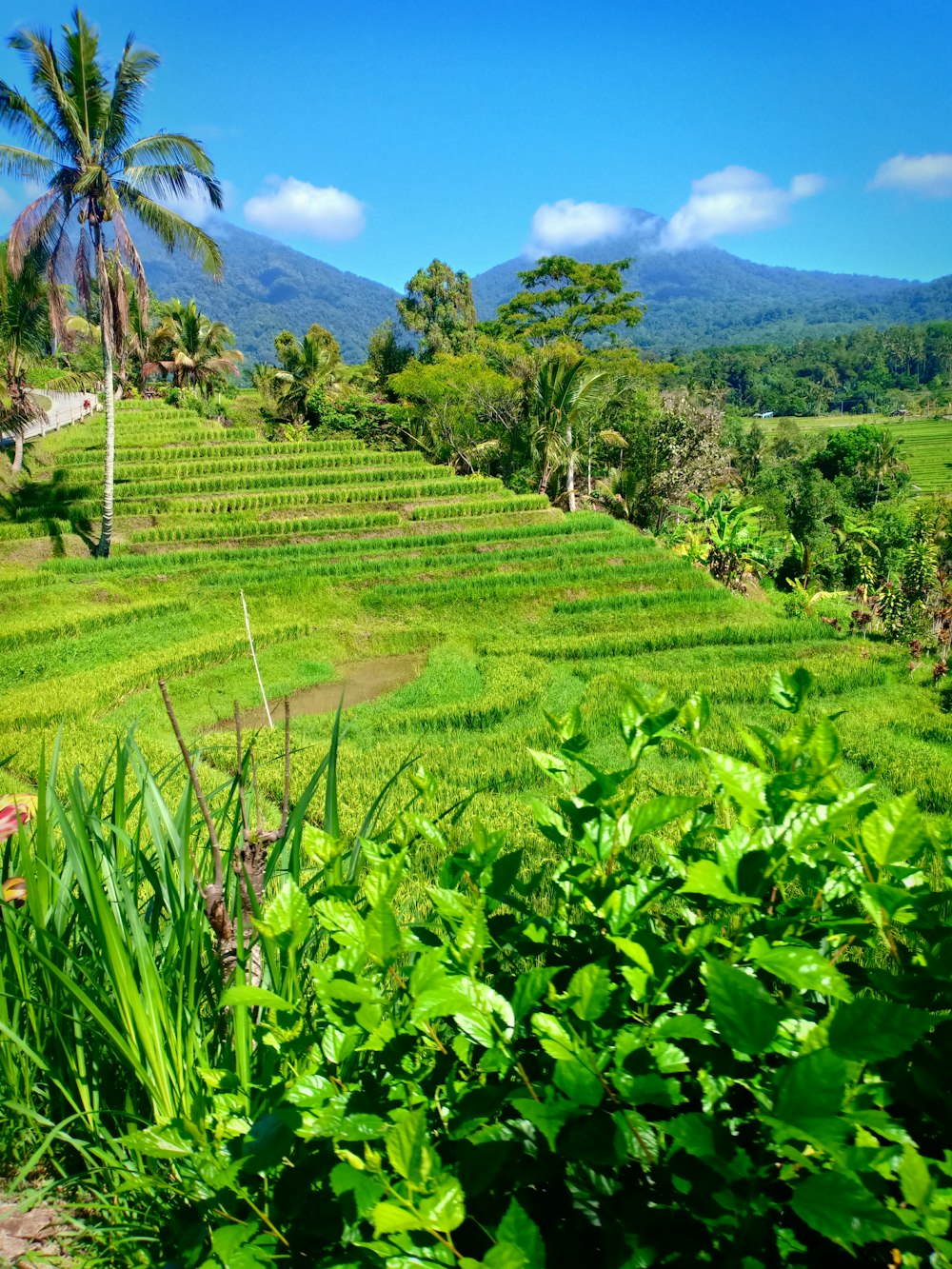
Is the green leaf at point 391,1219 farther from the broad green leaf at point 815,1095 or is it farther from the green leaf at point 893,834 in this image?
the green leaf at point 893,834

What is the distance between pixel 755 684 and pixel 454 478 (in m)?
11.5

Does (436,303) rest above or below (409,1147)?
above

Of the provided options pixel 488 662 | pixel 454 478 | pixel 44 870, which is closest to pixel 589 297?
pixel 454 478

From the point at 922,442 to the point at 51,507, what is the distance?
54.3 m

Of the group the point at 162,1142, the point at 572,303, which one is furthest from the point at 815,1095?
the point at 572,303

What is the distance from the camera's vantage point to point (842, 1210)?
19.0 inches

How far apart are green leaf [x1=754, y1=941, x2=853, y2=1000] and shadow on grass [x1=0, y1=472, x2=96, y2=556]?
15.3 metres

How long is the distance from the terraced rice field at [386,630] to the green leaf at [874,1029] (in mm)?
3380

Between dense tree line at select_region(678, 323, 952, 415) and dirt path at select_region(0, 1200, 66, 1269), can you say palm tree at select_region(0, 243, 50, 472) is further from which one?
dense tree line at select_region(678, 323, 952, 415)

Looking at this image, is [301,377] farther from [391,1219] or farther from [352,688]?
[391,1219]

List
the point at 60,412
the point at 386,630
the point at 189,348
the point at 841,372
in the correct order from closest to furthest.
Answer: the point at 386,630 < the point at 60,412 < the point at 189,348 < the point at 841,372

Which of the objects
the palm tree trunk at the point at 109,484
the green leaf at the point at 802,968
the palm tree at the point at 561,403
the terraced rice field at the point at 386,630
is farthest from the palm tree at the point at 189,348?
the green leaf at the point at 802,968

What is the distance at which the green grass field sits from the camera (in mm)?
39737

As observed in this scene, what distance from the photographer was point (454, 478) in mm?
18281
